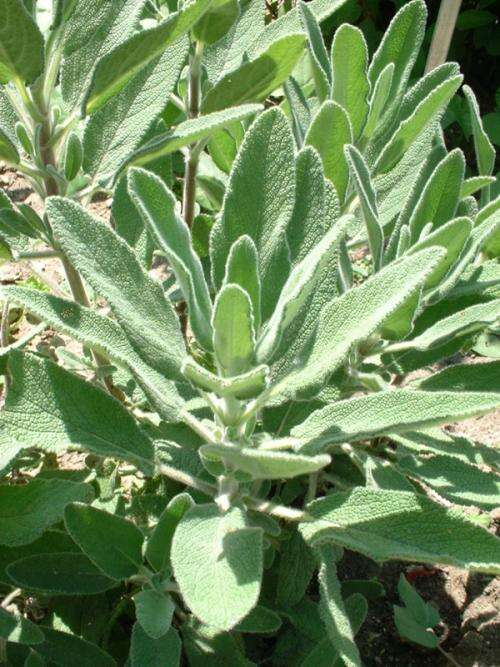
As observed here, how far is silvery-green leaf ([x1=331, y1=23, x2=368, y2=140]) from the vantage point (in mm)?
1364

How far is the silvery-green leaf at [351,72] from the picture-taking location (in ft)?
4.48

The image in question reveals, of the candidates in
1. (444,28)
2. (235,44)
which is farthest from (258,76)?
(444,28)

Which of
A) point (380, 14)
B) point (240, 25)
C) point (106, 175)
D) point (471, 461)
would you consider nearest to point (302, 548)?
point (471, 461)

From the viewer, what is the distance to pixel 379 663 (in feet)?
5.81

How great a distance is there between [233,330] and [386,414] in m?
0.23

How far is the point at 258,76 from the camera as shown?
1323mm

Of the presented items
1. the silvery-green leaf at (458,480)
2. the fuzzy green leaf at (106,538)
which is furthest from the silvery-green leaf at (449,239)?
the fuzzy green leaf at (106,538)

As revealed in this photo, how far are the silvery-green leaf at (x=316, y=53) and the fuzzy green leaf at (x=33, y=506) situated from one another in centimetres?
77

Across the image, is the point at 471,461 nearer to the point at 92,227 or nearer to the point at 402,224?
the point at 402,224

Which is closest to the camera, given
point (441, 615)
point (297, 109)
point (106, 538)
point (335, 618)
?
point (335, 618)

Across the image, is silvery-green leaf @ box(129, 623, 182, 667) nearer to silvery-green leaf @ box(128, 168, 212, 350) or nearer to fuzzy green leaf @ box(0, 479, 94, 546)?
fuzzy green leaf @ box(0, 479, 94, 546)

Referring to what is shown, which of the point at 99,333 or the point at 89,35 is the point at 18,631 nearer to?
the point at 99,333

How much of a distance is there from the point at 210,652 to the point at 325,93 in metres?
0.98

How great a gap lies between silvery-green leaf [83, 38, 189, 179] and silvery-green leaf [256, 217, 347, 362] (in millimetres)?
461
